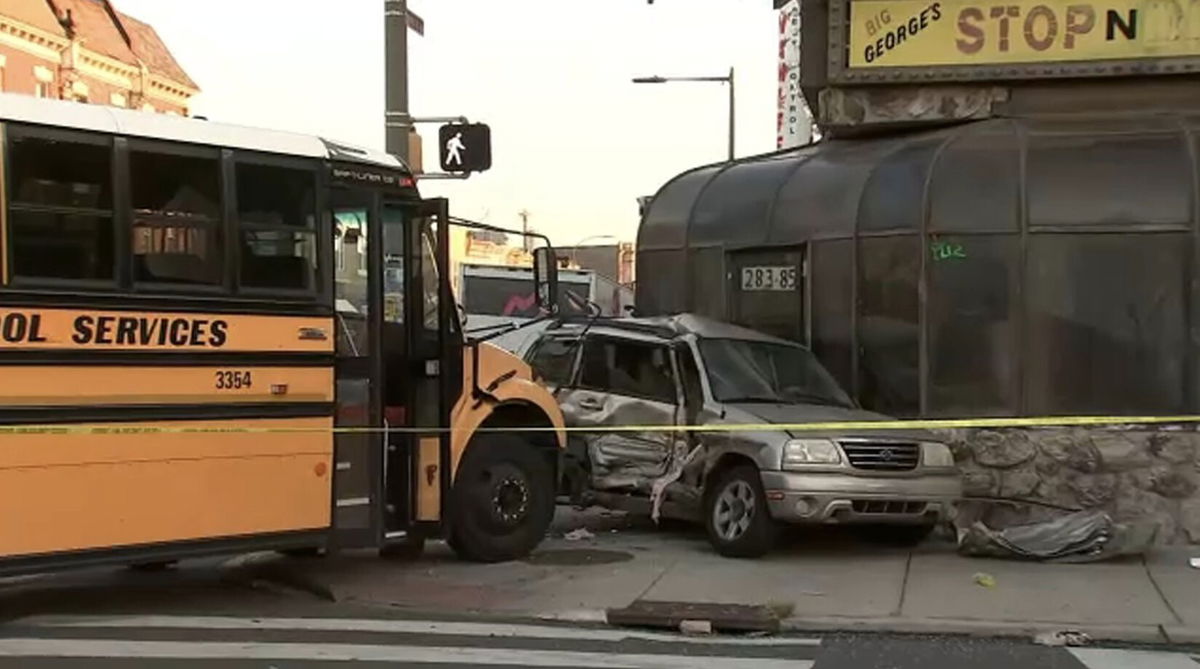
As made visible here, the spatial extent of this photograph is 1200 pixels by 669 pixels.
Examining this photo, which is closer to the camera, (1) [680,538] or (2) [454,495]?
(2) [454,495]

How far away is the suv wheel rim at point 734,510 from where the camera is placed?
9987 mm

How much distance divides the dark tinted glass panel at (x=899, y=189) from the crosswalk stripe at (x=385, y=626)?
234 inches

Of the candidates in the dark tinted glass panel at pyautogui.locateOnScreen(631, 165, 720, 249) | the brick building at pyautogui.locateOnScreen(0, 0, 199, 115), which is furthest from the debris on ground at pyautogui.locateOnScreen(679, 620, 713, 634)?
the brick building at pyautogui.locateOnScreen(0, 0, 199, 115)

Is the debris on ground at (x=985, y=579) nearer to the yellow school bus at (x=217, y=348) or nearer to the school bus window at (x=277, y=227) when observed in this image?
the yellow school bus at (x=217, y=348)

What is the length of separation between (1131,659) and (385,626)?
13.8 ft

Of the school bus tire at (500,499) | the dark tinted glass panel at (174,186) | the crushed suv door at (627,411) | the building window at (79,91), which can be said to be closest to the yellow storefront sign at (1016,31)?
the crushed suv door at (627,411)

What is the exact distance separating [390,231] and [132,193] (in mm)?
1955

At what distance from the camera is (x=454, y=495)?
9.34 meters

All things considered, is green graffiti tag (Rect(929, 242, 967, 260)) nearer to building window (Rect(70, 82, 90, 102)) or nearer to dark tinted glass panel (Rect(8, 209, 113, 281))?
dark tinted glass panel (Rect(8, 209, 113, 281))

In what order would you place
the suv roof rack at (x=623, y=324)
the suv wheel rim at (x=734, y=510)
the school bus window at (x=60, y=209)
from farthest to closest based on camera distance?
the suv roof rack at (x=623, y=324) < the suv wheel rim at (x=734, y=510) < the school bus window at (x=60, y=209)

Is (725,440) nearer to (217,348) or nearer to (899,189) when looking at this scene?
(899,189)

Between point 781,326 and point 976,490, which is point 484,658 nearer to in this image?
point 976,490

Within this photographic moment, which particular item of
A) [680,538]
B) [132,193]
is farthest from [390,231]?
[680,538]

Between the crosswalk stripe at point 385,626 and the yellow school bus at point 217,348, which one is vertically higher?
A: the yellow school bus at point 217,348
